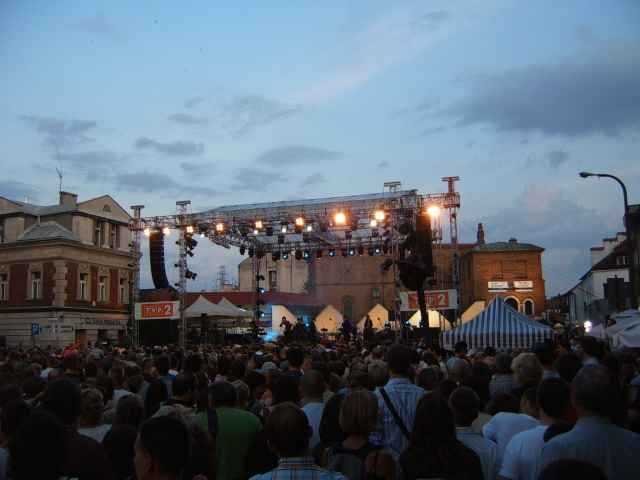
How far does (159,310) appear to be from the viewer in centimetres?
2519

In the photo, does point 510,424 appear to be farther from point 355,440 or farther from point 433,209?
point 433,209

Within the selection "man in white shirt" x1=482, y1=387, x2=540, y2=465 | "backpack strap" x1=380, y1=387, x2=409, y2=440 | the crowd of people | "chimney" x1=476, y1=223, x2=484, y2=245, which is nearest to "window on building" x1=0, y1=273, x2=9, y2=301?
the crowd of people

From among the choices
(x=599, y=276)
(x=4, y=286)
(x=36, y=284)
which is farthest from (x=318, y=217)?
(x=599, y=276)

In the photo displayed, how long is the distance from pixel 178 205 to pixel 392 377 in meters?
25.4

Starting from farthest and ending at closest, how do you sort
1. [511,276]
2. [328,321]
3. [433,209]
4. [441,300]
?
[511,276] < [328,321] < [433,209] < [441,300]

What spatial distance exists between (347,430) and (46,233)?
35.9 meters

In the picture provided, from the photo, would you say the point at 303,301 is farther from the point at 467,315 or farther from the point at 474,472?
the point at 474,472

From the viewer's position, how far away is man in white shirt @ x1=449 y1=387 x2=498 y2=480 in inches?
161

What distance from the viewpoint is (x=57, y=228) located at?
36.3 metres

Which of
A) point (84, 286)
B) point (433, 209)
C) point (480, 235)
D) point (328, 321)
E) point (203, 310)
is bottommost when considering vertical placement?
point (328, 321)

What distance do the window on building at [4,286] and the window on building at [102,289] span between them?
16.2 feet

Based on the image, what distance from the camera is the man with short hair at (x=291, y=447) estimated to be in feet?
10.3

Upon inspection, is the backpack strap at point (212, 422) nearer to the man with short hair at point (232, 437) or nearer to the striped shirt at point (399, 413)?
the man with short hair at point (232, 437)

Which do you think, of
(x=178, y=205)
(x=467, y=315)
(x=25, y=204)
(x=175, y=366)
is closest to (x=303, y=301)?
(x=467, y=315)
